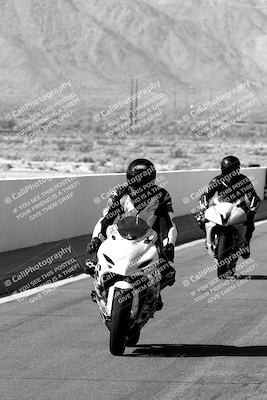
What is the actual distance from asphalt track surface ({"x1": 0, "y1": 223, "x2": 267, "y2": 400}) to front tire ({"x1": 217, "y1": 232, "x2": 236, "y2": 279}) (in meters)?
1.33

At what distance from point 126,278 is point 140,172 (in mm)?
1512

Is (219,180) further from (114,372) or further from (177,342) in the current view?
(114,372)

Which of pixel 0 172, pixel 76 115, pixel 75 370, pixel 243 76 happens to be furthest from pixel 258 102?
pixel 75 370

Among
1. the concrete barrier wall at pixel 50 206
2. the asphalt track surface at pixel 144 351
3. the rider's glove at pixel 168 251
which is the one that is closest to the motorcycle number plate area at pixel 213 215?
the asphalt track surface at pixel 144 351

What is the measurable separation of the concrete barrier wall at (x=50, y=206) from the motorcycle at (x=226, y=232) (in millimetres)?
3354

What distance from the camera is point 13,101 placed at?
156125 mm

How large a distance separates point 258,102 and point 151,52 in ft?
76.9

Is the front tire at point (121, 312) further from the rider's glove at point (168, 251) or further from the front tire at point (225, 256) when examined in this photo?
the front tire at point (225, 256)

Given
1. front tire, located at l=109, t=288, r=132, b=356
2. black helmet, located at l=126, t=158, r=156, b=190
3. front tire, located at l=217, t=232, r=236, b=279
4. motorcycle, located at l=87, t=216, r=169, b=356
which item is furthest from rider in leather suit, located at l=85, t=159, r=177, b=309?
front tire, located at l=217, t=232, r=236, b=279

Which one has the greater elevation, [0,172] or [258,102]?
[0,172]

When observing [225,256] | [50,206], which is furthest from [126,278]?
[50,206]

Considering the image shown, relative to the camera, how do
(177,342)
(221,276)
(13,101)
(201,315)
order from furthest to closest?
(13,101), (221,276), (201,315), (177,342)

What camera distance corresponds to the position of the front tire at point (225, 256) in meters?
14.8

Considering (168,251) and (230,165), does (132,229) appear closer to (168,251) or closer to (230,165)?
(168,251)
